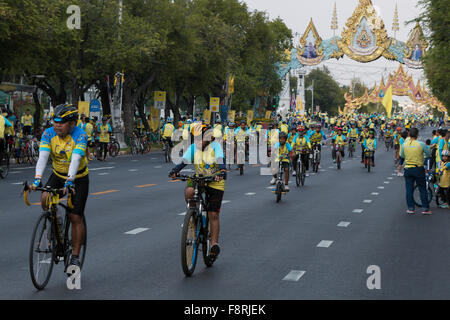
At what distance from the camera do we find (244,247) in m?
9.98

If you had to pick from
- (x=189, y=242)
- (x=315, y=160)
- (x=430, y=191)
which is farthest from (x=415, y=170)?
(x=315, y=160)

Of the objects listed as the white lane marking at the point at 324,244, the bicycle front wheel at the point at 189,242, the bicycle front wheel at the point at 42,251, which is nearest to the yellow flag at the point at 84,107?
the white lane marking at the point at 324,244

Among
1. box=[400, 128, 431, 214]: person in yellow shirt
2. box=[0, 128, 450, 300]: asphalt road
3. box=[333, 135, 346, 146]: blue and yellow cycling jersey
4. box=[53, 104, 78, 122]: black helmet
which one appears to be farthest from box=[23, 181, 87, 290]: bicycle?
box=[333, 135, 346, 146]: blue and yellow cycling jersey

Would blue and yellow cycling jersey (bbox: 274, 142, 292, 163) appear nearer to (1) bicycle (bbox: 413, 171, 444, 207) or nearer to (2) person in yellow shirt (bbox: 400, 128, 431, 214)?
(1) bicycle (bbox: 413, 171, 444, 207)

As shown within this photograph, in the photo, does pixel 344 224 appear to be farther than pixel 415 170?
No

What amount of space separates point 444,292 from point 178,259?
3.19 m

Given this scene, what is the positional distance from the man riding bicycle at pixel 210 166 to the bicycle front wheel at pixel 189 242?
39 centimetres

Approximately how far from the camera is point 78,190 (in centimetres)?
728

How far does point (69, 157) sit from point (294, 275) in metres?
2.77

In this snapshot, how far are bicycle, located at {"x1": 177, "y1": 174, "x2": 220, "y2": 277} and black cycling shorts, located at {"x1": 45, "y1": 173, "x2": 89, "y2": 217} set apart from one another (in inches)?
41.7

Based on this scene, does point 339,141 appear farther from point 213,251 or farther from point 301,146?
point 213,251

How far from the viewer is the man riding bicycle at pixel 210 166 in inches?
328

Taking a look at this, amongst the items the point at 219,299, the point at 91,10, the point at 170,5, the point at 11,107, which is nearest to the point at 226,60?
the point at 170,5
